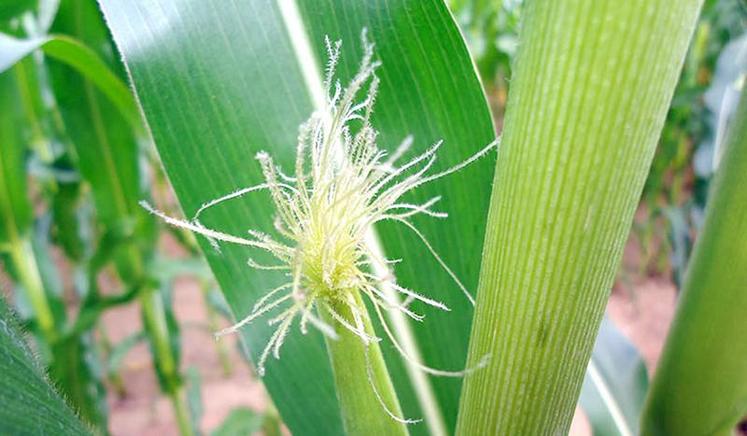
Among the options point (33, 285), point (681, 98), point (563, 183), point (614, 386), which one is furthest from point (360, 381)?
point (681, 98)

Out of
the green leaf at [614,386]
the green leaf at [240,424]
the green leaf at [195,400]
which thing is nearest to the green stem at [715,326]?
the green leaf at [614,386]

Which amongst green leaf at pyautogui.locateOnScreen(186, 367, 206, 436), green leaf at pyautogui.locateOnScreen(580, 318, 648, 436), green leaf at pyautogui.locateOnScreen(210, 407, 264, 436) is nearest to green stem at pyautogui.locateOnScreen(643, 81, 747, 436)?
green leaf at pyautogui.locateOnScreen(580, 318, 648, 436)

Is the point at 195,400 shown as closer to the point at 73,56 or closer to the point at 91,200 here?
the point at 91,200

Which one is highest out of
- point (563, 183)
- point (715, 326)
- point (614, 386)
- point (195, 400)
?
point (563, 183)

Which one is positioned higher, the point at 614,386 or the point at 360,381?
the point at 360,381

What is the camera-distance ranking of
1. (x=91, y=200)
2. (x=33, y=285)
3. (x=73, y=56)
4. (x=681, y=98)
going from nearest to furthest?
1. (x=73, y=56)
2. (x=33, y=285)
3. (x=91, y=200)
4. (x=681, y=98)

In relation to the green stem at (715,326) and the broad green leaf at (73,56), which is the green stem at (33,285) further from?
the green stem at (715,326)

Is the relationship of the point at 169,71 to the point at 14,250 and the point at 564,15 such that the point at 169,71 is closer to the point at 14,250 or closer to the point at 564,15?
the point at 564,15
